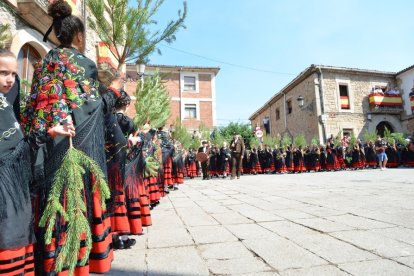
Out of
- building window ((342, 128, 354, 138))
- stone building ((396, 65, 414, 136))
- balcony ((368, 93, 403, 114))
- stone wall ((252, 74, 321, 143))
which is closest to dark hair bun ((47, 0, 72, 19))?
stone wall ((252, 74, 321, 143))

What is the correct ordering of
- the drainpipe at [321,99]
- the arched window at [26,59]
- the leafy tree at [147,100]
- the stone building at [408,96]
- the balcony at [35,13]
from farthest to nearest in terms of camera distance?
the stone building at [408,96] < the drainpipe at [321,99] < the arched window at [26,59] < the balcony at [35,13] < the leafy tree at [147,100]

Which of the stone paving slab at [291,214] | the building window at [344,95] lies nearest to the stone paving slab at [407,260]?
the stone paving slab at [291,214]

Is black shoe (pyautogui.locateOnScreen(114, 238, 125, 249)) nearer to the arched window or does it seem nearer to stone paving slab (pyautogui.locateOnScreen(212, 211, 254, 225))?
stone paving slab (pyautogui.locateOnScreen(212, 211, 254, 225))

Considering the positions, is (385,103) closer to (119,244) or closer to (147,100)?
(147,100)

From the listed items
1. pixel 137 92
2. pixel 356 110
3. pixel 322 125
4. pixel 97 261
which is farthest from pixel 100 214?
pixel 356 110

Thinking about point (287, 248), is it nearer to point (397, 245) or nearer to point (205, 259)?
point (205, 259)

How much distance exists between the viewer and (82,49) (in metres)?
2.17

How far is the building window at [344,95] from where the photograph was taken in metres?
21.0

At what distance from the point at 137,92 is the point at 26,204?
3905 millimetres

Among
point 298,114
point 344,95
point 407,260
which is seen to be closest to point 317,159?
point 344,95

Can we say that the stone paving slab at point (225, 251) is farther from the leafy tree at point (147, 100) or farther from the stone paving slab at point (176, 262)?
the leafy tree at point (147, 100)

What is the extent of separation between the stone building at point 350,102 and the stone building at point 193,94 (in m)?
8.22

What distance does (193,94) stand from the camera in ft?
88.7

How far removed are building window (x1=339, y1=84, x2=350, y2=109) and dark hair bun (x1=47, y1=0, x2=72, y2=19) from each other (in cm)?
2195
